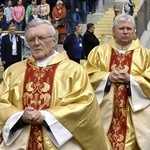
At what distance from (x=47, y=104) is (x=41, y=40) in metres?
0.56

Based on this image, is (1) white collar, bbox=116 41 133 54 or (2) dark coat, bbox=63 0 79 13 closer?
(1) white collar, bbox=116 41 133 54

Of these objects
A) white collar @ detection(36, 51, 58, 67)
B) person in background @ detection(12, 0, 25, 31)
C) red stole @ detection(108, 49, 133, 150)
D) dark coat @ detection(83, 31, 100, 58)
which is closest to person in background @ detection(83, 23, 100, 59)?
dark coat @ detection(83, 31, 100, 58)

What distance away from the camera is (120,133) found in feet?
22.8

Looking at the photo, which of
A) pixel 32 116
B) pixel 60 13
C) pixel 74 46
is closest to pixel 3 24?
pixel 60 13

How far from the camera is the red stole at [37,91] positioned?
5213 mm

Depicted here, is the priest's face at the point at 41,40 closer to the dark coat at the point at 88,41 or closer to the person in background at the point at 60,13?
the dark coat at the point at 88,41

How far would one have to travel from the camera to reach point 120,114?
6.93 metres

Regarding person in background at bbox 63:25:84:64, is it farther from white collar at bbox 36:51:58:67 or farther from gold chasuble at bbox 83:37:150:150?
white collar at bbox 36:51:58:67

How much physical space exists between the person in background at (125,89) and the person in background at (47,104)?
1.46 metres

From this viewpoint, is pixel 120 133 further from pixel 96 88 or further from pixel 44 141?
pixel 44 141

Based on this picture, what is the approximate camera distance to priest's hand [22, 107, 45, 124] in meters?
4.96

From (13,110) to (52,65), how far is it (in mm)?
521

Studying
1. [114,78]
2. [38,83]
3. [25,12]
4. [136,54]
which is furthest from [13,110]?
[25,12]

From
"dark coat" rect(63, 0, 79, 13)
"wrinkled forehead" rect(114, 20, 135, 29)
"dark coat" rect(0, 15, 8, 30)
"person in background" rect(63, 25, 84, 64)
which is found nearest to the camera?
"wrinkled forehead" rect(114, 20, 135, 29)
